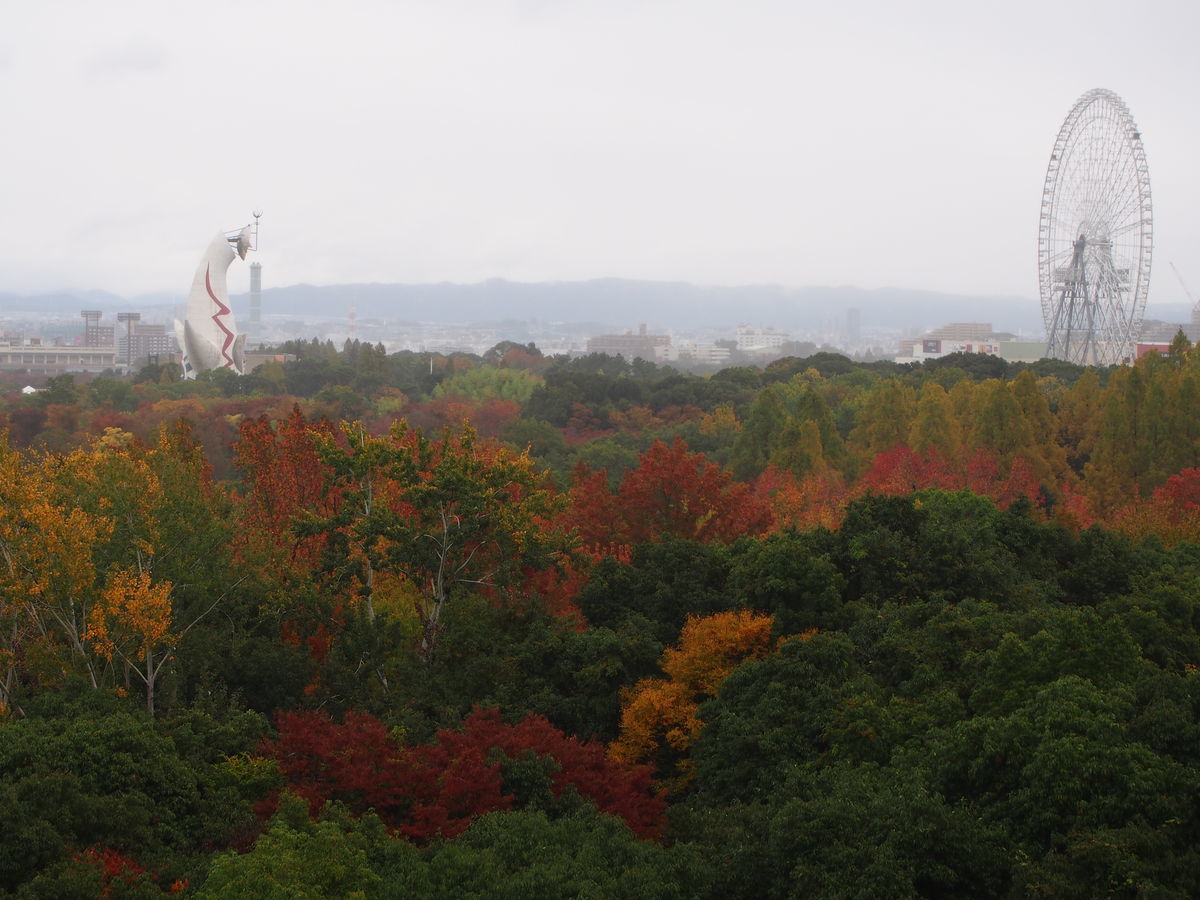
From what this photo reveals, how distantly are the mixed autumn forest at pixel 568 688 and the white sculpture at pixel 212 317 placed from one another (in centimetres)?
4095

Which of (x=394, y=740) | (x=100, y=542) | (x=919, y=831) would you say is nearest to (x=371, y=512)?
(x=100, y=542)

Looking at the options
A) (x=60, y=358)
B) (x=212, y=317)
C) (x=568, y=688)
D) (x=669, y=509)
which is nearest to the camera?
(x=568, y=688)

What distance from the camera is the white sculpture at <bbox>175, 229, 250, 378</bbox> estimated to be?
62.9 meters

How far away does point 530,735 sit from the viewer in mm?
14438

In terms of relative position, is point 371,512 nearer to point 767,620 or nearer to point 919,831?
point 767,620

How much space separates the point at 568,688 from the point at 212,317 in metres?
53.1

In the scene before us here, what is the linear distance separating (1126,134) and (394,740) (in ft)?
140

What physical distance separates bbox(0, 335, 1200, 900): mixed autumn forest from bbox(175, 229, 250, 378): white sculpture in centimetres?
4095

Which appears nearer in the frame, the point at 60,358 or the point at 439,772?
the point at 439,772

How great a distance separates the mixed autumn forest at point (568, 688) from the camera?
11023mm

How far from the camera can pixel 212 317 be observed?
2576 inches

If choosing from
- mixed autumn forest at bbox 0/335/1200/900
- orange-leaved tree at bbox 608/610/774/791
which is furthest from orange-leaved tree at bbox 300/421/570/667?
orange-leaved tree at bbox 608/610/774/791

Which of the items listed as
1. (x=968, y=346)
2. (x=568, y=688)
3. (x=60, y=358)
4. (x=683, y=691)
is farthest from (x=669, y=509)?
(x=60, y=358)

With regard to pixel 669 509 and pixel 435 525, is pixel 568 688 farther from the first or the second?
pixel 669 509
